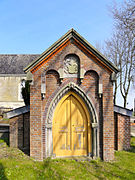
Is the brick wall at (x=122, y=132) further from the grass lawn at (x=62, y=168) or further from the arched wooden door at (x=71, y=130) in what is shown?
the arched wooden door at (x=71, y=130)

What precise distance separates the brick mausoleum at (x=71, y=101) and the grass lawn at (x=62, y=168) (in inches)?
19.4

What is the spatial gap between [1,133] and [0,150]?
120 inches

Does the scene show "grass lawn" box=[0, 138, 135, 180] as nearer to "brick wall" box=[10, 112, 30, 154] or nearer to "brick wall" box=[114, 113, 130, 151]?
"brick wall" box=[10, 112, 30, 154]

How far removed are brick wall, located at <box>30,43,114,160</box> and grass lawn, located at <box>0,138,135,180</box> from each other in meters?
0.56

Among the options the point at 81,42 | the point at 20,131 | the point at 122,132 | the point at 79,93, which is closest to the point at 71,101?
the point at 79,93

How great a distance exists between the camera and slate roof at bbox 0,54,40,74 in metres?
26.1

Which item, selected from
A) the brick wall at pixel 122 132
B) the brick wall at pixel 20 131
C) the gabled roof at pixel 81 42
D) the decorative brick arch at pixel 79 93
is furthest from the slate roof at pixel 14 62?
the brick wall at pixel 122 132

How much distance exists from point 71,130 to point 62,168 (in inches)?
69.5

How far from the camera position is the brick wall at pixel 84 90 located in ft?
23.0

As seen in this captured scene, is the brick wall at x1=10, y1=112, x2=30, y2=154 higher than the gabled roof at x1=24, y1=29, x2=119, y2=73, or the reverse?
the gabled roof at x1=24, y1=29, x2=119, y2=73

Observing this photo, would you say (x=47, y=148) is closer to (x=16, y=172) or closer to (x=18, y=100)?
(x=16, y=172)

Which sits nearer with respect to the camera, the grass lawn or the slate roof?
the grass lawn

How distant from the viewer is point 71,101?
752 centimetres

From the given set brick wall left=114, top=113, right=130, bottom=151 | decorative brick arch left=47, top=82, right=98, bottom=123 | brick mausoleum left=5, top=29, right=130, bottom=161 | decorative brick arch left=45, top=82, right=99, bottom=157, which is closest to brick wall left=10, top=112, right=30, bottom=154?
brick mausoleum left=5, top=29, right=130, bottom=161
